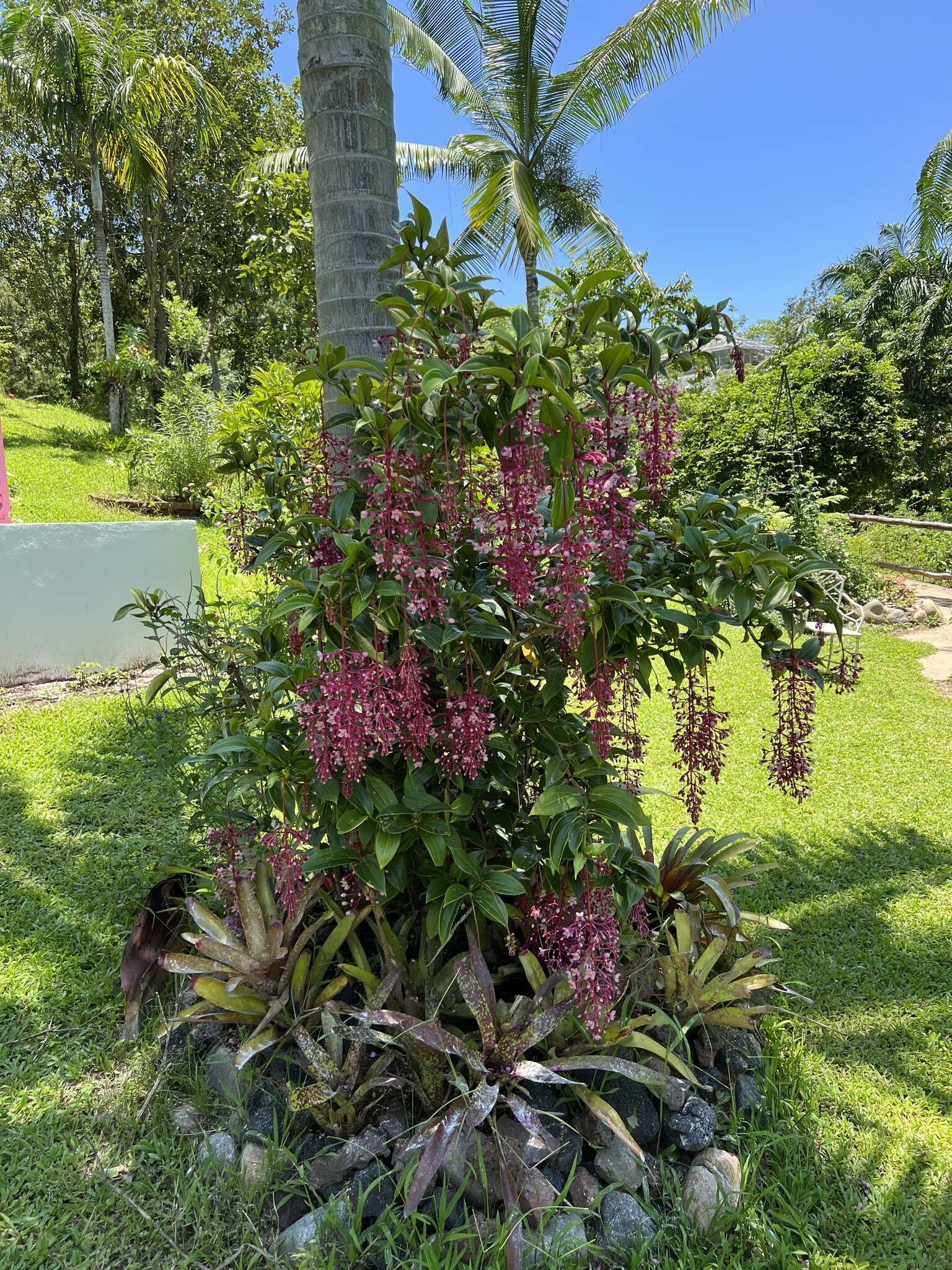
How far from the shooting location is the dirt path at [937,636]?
7.17 meters

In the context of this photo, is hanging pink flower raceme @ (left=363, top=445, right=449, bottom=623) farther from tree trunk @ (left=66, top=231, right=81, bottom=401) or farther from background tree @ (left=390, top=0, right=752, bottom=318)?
tree trunk @ (left=66, top=231, right=81, bottom=401)

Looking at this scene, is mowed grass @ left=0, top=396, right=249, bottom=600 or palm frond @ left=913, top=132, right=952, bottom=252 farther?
palm frond @ left=913, top=132, right=952, bottom=252

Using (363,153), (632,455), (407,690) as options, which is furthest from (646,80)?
(407,690)

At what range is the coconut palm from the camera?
36.7ft

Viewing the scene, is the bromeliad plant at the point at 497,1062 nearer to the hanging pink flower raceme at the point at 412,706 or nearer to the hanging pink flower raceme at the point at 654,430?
the hanging pink flower raceme at the point at 412,706

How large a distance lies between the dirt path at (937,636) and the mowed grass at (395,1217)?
340 cm

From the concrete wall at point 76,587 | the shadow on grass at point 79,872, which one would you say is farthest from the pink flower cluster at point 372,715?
the concrete wall at point 76,587

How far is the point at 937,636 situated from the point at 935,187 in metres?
6.47

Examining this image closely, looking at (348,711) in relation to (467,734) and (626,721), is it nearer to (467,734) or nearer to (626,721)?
(467,734)

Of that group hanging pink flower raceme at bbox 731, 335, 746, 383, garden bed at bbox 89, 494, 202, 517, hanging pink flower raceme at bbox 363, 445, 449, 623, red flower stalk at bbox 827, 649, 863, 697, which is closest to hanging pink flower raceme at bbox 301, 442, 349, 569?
hanging pink flower raceme at bbox 363, 445, 449, 623

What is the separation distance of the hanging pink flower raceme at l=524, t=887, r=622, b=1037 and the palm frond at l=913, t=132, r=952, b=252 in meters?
11.6

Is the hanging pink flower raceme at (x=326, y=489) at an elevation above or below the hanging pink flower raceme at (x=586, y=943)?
above

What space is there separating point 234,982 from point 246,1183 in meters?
0.44

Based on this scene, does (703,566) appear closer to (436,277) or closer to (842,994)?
(436,277)
